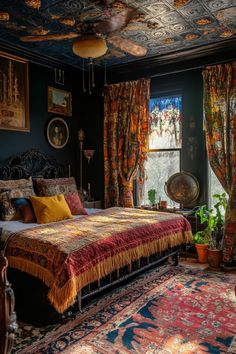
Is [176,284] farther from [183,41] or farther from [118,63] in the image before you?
[118,63]

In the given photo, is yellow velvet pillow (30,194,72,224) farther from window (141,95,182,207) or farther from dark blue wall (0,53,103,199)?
window (141,95,182,207)

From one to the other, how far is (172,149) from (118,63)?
1695 mm

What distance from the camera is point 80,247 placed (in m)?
2.62

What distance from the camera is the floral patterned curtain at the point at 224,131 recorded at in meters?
4.12

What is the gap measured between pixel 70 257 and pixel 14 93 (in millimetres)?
2928

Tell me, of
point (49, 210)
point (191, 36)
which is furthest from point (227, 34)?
point (49, 210)

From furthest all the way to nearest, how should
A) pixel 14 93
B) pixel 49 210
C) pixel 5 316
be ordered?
pixel 14 93 → pixel 49 210 → pixel 5 316

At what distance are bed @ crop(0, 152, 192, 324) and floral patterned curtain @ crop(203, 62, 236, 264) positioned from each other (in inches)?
43.2

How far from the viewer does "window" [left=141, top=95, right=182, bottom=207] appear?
4953 millimetres

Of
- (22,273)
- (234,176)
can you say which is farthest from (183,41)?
(22,273)

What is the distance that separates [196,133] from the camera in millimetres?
4688

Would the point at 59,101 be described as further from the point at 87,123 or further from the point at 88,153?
the point at 88,153

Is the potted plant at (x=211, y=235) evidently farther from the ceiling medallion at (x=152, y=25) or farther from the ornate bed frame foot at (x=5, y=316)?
the ornate bed frame foot at (x=5, y=316)

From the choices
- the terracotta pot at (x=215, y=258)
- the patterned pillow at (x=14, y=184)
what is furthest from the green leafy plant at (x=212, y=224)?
the patterned pillow at (x=14, y=184)
